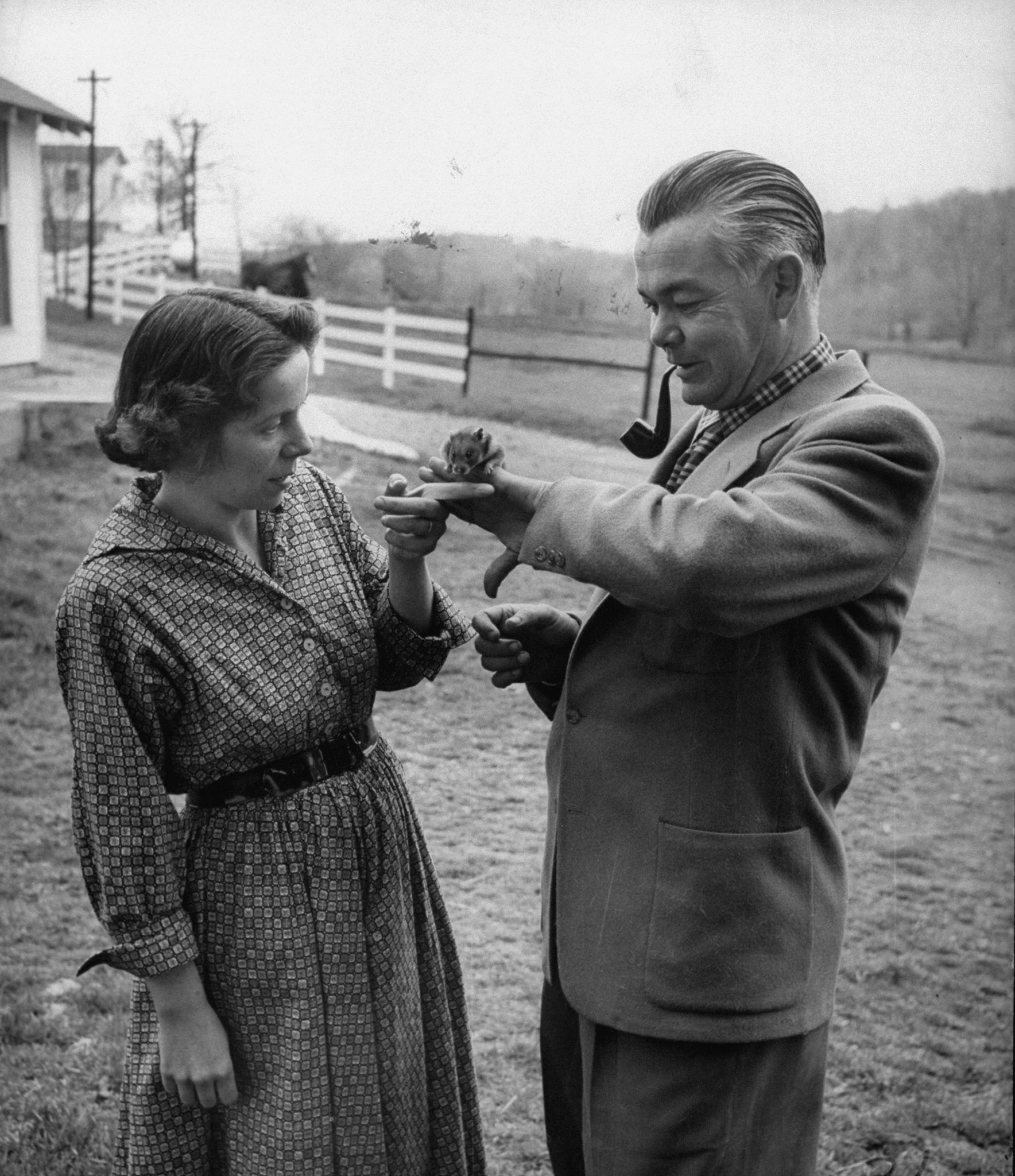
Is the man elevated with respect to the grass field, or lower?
elevated

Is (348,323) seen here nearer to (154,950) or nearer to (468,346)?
(468,346)

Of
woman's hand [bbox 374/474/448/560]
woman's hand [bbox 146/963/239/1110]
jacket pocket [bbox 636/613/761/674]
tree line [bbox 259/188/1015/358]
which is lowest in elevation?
woman's hand [bbox 146/963/239/1110]

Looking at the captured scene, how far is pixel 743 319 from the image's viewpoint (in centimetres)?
152

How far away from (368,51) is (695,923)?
2166mm

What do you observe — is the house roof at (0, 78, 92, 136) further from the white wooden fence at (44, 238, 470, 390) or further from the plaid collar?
the plaid collar

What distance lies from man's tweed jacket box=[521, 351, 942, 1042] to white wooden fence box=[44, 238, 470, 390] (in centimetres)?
202

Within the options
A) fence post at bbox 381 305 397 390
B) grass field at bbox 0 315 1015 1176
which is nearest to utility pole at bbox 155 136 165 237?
fence post at bbox 381 305 397 390

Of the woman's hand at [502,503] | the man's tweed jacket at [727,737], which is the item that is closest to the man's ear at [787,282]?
the man's tweed jacket at [727,737]

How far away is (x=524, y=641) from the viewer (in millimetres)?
1886

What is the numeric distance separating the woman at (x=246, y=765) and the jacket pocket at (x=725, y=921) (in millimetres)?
490

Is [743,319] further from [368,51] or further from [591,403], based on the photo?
[591,403]

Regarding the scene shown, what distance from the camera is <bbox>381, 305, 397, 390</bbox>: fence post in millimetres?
3725

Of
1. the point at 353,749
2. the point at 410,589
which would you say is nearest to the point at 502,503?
the point at 410,589

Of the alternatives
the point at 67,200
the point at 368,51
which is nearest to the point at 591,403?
the point at 368,51
